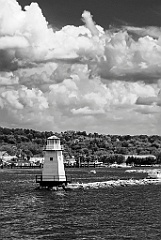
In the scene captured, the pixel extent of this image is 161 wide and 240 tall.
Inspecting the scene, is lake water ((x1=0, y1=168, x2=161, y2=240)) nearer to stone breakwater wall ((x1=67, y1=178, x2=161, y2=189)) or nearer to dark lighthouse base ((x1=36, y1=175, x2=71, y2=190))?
dark lighthouse base ((x1=36, y1=175, x2=71, y2=190))

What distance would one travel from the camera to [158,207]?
2549 inches

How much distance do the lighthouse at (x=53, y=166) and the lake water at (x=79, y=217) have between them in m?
4.50

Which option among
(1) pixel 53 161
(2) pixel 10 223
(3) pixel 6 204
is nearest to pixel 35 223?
(2) pixel 10 223

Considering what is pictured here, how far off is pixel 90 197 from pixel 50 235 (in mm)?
34484

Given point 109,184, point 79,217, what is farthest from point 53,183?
point 79,217

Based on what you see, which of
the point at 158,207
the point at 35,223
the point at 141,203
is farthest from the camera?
the point at 141,203

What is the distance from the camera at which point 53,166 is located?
275 ft

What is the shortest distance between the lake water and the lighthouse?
4.50 meters

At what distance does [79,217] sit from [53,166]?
2980 centimetres

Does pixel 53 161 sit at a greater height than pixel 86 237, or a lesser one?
greater

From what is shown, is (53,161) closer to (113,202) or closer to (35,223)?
(113,202)

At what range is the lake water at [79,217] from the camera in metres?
44.4

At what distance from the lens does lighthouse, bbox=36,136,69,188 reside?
3305 inches

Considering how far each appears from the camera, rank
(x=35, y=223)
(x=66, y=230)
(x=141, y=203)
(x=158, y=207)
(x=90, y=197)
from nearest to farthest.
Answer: (x=66, y=230) → (x=35, y=223) → (x=158, y=207) → (x=141, y=203) → (x=90, y=197)
